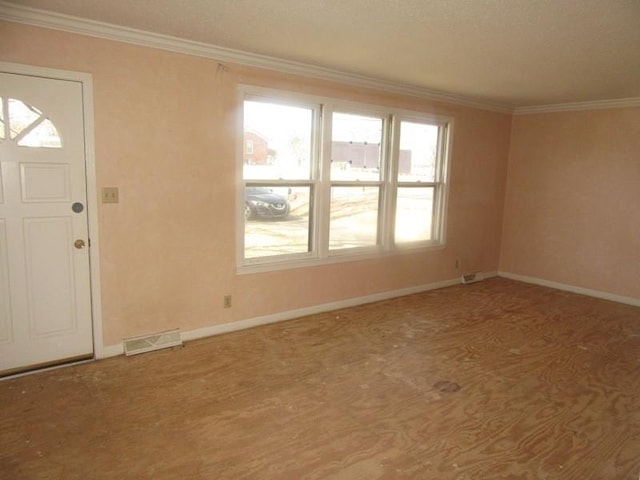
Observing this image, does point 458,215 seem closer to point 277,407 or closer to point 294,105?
point 294,105

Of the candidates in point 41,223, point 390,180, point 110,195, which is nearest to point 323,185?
point 390,180

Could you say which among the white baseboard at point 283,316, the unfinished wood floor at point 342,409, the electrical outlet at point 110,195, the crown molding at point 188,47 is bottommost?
the unfinished wood floor at point 342,409

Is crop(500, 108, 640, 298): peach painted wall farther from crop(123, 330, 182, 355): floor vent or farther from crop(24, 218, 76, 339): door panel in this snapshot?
crop(24, 218, 76, 339): door panel

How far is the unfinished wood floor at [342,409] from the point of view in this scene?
2221mm

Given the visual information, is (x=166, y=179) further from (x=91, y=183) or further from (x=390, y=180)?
(x=390, y=180)

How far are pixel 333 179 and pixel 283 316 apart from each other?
4.93 feet

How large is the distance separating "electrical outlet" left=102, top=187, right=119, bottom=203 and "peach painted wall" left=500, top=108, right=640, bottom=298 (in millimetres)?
5311

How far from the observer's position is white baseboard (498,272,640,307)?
5.27 meters

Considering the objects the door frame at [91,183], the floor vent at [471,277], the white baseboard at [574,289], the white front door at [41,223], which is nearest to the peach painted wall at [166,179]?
the door frame at [91,183]

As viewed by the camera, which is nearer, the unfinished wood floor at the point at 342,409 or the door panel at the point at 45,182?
the unfinished wood floor at the point at 342,409

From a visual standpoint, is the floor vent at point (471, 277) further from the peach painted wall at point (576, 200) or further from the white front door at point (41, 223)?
the white front door at point (41, 223)

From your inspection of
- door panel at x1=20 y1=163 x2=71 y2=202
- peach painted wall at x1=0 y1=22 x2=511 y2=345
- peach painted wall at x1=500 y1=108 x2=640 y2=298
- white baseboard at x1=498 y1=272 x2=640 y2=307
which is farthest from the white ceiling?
white baseboard at x1=498 y1=272 x2=640 y2=307

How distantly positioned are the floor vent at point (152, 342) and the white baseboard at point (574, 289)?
4898 millimetres

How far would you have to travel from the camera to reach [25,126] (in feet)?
9.45
